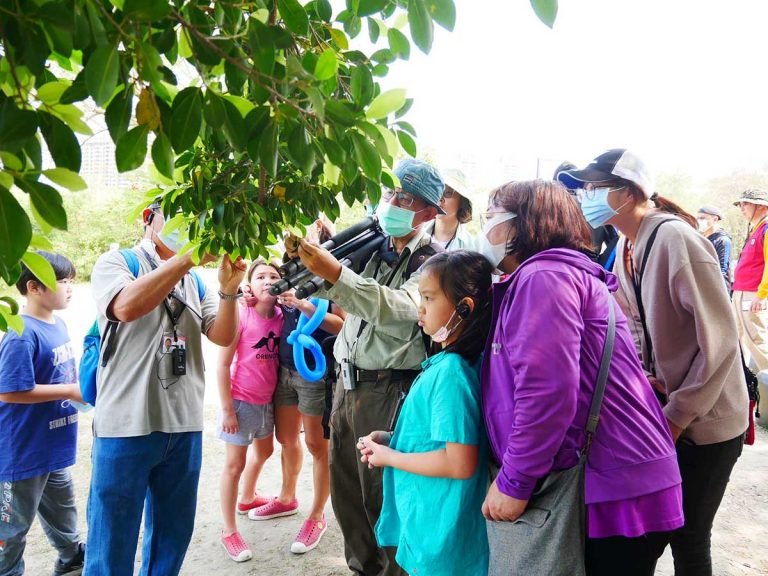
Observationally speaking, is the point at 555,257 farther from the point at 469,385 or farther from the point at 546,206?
the point at 469,385

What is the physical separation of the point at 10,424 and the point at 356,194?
2.48 meters

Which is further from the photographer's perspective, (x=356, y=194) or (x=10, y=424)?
(x=10, y=424)

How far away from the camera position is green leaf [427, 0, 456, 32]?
82 cm

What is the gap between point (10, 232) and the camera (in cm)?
65

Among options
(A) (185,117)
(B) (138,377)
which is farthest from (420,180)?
(A) (185,117)

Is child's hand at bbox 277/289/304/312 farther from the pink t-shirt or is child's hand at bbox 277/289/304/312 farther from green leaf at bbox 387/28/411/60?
green leaf at bbox 387/28/411/60

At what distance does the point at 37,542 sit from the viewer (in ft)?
11.0

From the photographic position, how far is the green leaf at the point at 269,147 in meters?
0.83

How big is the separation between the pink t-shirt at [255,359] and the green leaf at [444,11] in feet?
9.62

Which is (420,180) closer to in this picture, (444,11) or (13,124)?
(444,11)

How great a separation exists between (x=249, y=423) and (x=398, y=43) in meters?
2.84

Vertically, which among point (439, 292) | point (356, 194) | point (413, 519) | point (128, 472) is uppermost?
point (356, 194)

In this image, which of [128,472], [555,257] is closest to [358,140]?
[555,257]

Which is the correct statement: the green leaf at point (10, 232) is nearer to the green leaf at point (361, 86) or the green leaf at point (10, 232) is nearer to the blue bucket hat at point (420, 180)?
the green leaf at point (361, 86)
